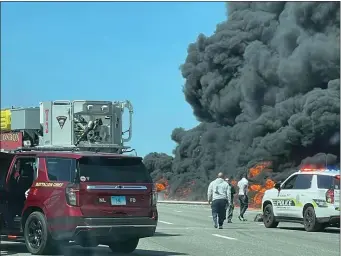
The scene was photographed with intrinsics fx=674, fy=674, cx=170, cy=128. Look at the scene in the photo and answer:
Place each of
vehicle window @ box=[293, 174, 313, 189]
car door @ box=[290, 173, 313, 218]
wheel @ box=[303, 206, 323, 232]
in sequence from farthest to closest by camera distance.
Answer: vehicle window @ box=[293, 174, 313, 189], car door @ box=[290, 173, 313, 218], wheel @ box=[303, 206, 323, 232]

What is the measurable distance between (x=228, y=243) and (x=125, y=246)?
3.06 m

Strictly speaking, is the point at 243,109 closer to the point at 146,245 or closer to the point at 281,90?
the point at 281,90

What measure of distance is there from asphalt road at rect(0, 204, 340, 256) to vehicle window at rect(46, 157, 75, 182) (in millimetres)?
1582

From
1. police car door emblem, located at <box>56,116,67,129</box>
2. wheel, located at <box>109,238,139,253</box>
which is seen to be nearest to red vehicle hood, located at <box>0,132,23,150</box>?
police car door emblem, located at <box>56,116,67,129</box>

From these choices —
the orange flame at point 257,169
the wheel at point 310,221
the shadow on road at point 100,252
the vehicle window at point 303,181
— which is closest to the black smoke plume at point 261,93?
the orange flame at point 257,169

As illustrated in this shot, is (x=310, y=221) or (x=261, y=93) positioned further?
(x=261, y=93)

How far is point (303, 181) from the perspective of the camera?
805 inches

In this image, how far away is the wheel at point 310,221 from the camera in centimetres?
1962

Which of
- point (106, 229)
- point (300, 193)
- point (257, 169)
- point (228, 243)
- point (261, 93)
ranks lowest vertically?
point (228, 243)

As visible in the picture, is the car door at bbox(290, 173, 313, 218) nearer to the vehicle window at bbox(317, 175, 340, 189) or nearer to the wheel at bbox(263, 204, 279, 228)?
the vehicle window at bbox(317, 175, 340, 189)

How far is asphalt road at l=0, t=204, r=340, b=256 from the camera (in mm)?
13734

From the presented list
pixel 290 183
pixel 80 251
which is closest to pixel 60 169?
pixel 80 251

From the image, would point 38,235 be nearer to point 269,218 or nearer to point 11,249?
point 11,249

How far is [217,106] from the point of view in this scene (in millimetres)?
65438
